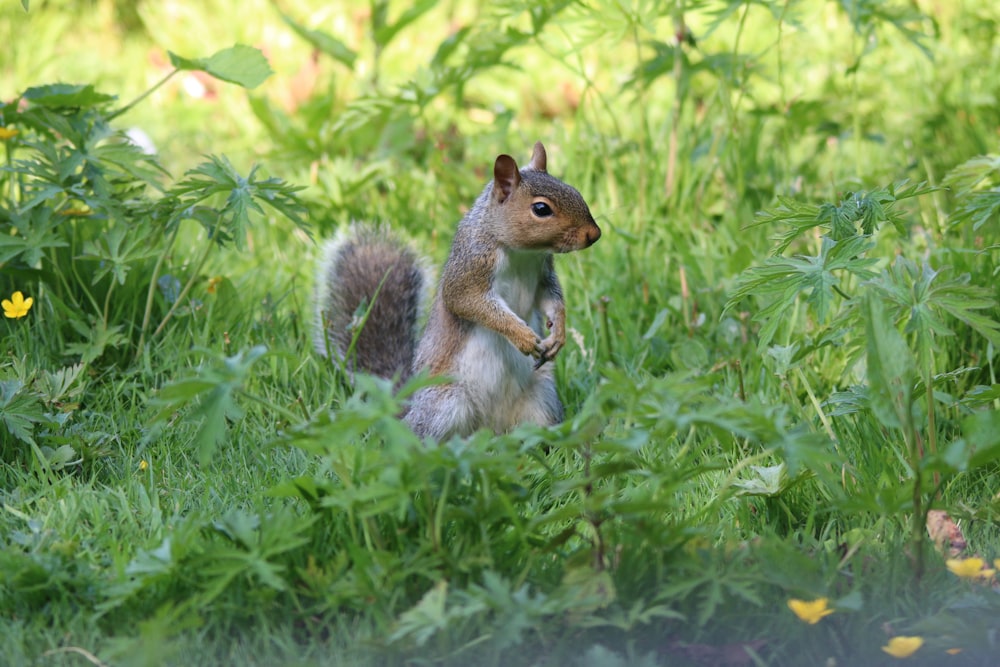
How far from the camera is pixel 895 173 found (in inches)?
145

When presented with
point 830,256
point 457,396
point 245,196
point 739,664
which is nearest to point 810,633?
point 739,664

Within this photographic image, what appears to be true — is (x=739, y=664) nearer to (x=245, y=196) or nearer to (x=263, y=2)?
(x=245, y=196)

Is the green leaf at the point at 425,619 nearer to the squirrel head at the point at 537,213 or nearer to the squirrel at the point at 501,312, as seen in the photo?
the squirrel at the point at 501,312

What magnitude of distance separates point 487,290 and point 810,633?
1.16m

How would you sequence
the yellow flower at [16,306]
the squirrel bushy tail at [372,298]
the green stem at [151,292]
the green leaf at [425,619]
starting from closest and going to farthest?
the green leaf at [425,619] < the yellow flower at [16,306] < the green stem at [151,292] < the squirrel bushy tail at [372,298]

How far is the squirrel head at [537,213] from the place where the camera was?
2506 mm

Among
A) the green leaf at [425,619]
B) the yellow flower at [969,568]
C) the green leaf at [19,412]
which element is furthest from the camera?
the green leaf at [19,412]

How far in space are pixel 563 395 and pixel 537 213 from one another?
57 centimetres

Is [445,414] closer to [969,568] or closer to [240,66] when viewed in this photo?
[240,66]

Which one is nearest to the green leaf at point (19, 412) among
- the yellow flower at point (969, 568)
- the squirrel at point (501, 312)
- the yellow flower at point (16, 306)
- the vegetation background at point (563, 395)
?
the vegetation background at point (563, 395)

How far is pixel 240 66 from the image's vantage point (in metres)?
2.85

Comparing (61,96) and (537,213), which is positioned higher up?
(61,96)

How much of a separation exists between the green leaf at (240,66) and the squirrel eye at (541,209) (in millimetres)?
805

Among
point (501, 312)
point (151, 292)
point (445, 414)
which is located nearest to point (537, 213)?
point (501, 312)
